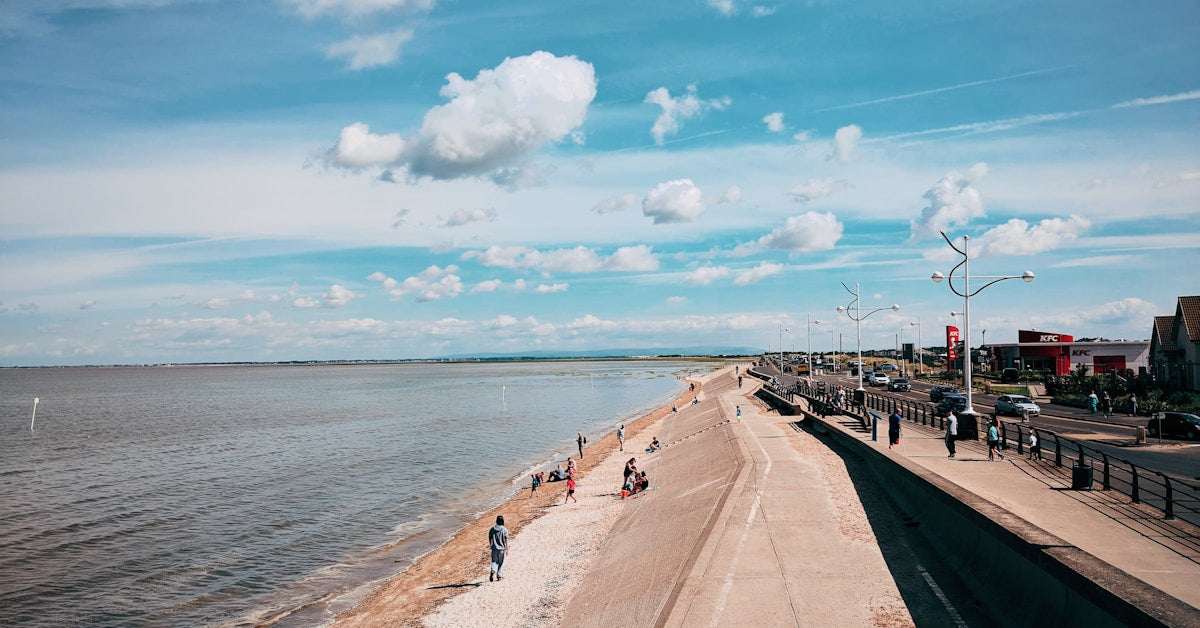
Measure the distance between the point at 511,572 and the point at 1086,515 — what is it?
47.3 ft

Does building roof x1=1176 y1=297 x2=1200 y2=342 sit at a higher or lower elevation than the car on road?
higher

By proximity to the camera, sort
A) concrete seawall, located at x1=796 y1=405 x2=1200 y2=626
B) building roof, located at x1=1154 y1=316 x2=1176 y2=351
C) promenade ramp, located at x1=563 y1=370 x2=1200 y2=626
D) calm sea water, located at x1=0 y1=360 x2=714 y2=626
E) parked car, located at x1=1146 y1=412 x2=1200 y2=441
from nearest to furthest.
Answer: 1. concrete seawall, located at x1=796 y1=405 x2=1200 y2=626
2. promenade ramp, located at x1=563 y1=370 x2=1200 y2=626
3. calm sea water, located at x1=0 y1=360 x2=714 y2=626
4. parked car, located at x1=1146 y1=412 x2=1200 y2=441
5. building roof, located at x1=1154 y1=316 x2=1176 y2=351

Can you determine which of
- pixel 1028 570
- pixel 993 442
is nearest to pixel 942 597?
pixel 1028 570

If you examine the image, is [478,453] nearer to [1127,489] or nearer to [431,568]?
[431,568]

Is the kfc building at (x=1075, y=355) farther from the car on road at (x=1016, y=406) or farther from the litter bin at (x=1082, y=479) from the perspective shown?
the litter bin at (x=1082, y=479)

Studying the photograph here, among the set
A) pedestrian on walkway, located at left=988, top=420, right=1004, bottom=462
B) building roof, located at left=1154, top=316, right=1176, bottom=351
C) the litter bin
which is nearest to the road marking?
the litter bin

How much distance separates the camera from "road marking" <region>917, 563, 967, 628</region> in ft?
38.6

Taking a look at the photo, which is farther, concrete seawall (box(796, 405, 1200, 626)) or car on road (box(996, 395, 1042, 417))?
car on road (box(996, 395, 1042, 417))

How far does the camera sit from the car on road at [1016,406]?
1670 inches

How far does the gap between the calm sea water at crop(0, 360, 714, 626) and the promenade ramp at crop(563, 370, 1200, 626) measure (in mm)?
9639

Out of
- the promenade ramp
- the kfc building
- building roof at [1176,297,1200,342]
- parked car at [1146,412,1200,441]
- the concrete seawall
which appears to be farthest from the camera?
the kfc building

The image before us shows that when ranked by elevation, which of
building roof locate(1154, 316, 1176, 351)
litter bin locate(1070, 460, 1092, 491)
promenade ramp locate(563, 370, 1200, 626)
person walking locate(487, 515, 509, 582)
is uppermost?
building roof locate(1154, 316, 1176, 351)

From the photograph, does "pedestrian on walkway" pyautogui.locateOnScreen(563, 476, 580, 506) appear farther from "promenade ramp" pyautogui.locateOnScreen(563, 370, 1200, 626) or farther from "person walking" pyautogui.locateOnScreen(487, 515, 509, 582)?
"person walking" pyautogui.locateOnScreen(487, 515, 509, 582)

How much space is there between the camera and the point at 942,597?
1292cm
